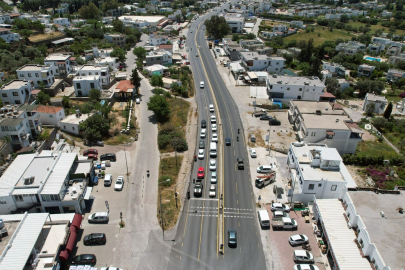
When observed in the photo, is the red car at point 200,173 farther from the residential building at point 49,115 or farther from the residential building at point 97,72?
the residential building at point 97,72

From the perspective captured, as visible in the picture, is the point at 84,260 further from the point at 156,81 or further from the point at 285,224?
the point at 156,81

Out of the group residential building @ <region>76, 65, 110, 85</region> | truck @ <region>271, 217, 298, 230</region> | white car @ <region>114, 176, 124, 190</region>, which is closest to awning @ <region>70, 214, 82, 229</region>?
white car @ <region>114, 176, 124, 190</region>

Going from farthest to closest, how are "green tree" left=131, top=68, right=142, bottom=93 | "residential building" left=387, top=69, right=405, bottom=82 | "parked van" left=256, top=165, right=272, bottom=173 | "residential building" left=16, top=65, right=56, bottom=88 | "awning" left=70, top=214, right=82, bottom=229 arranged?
"residential building" left=387, top=69, right=405, bottom=82 < "green tree" left=131, top=68, right=142, bottom=93 < "residential building" left=16, top=65, right=56, bottom=88 < "parked van" left=256, top=165, right=272, bottom=173 < "awning" left=70, top=214, right=82, bottom=229

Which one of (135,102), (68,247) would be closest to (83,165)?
(68,247)

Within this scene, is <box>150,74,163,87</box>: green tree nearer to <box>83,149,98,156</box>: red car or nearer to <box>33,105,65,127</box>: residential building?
<box>33,105,65,127</box>: residential building

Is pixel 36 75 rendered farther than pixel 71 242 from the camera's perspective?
Yes

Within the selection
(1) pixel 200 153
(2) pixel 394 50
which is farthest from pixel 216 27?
(1) pixel 200 153
